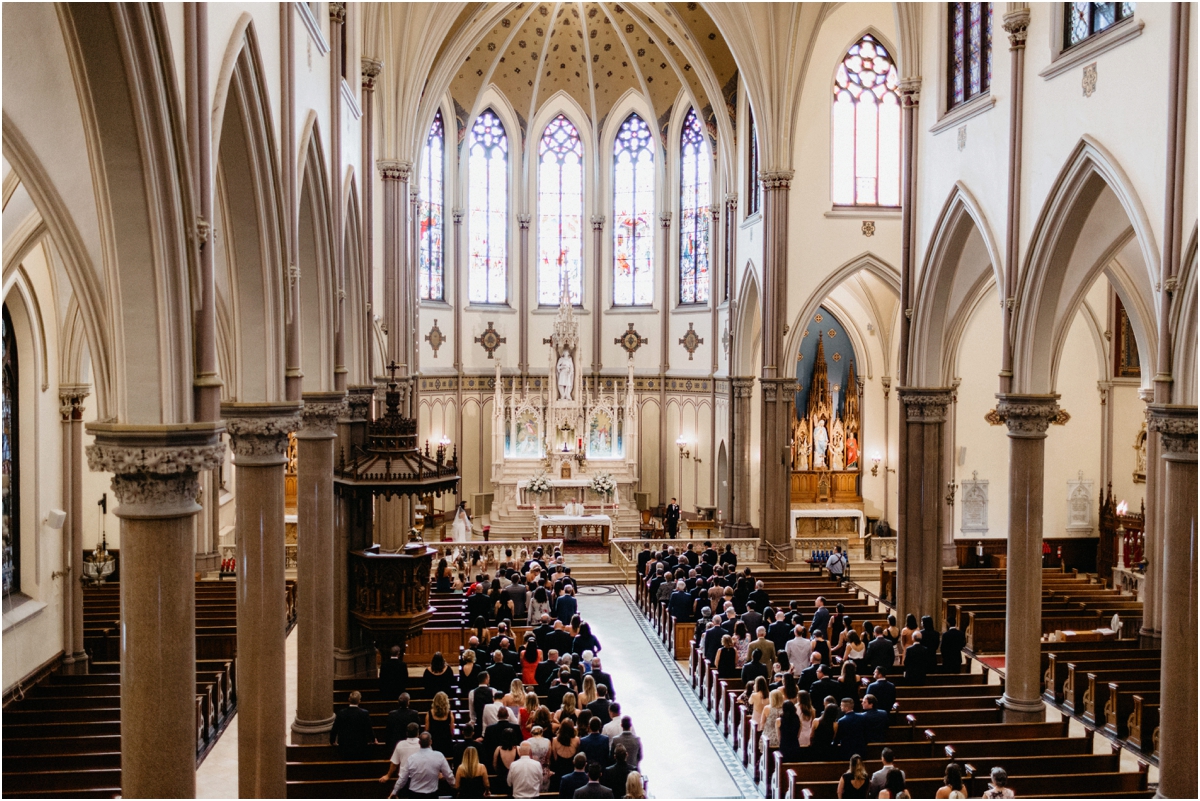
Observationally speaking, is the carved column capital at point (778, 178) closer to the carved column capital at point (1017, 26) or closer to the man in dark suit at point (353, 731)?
the carved column capital at point (1017, 26)

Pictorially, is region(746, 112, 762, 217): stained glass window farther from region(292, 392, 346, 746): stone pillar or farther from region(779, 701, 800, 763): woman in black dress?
region(779, 701, 800, 763): woman in black dress

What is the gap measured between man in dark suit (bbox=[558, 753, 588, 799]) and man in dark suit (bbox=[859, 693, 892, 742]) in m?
3.61

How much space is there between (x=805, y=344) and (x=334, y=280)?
21805mm

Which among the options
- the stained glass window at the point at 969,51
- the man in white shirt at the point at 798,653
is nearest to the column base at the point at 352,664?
the man in white shirt at the point at 798,653

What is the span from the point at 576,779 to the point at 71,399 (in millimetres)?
12274

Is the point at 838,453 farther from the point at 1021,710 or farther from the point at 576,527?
the point at 1021,710

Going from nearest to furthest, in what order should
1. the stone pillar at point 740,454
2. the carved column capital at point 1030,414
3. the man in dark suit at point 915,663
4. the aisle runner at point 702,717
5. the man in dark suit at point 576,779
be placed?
1. the man in dark suit at point 576,779
2. the aisle runner at point 702,717
3. the man in dark suit at point 915,663
4. the carved column capital at point 1030,414
5. the stone pillar at point 740,454

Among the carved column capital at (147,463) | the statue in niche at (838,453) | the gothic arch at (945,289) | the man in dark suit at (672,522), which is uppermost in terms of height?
the gothic arch at (945,289)

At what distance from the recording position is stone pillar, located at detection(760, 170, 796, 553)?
85.2ft

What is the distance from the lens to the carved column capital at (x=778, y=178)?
25750mm

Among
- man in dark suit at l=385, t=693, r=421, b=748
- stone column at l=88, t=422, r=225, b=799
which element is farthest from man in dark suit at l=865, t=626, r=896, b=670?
stone column at l=88, t=422, r=225, b=799

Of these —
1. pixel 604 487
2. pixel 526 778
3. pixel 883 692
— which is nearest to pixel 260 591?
pixel 526 778

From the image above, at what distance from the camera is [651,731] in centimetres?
1534

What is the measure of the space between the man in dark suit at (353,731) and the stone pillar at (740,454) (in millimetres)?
19179
